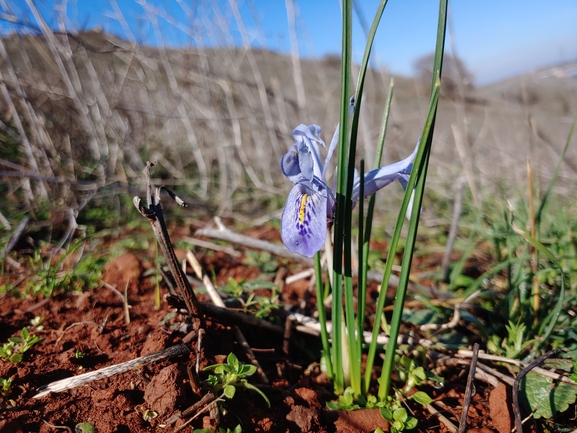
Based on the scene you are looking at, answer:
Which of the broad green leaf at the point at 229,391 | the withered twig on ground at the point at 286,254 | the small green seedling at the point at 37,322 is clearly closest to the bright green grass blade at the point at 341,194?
the broad green leaf at the point at 229,391

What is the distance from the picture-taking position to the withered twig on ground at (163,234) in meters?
Answer: 1.00

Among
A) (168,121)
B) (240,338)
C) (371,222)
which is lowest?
(240,338)

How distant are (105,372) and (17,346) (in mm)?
391

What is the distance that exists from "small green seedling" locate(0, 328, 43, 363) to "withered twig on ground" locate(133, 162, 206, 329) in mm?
513

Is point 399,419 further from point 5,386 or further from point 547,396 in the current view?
point 5,386

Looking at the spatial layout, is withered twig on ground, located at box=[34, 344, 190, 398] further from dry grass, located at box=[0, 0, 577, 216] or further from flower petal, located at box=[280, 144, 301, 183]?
dry grass, located at box=[0, 0, 577, 216]

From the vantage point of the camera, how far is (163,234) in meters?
1.06

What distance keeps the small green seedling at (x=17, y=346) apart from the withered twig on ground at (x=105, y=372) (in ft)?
0.55

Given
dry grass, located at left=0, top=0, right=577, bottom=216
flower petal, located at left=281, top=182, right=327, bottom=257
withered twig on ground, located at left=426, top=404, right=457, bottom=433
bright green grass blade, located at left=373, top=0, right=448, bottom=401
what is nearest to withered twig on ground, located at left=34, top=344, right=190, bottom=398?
flower petal, located at left=281, top=182, right=327, bottom=257

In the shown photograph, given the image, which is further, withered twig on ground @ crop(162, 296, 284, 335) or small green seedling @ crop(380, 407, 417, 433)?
withered twig on ground @ crop(162, 296, 284, 335)

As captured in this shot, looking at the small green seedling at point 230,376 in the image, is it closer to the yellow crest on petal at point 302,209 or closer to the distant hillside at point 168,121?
the yellow crest on petal at point 302,209

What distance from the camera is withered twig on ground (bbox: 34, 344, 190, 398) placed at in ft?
3.55

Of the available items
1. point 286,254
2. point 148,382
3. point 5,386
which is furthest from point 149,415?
point 286,254

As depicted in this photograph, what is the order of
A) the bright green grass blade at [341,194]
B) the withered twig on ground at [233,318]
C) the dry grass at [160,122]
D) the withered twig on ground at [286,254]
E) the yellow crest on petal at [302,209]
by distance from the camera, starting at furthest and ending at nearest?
the dry grass at [160,122] → the withered twig on ground at [286,254] → the withered twig on ground at [233,318] → the yellow crest on petal at [302,209] → the bright green grass blade at [341,194]
